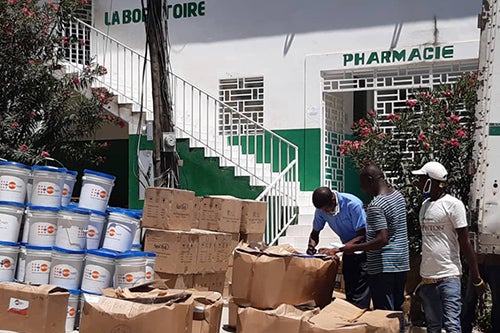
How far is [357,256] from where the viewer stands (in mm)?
6723

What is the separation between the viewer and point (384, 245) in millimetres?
6012

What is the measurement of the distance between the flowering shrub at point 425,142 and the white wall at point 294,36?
331 cm

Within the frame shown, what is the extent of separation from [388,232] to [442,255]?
52cm

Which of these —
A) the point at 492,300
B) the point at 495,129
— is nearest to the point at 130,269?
the point at 492,300

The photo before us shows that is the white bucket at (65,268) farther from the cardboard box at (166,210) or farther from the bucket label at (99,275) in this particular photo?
the cardboard box at (166,210)

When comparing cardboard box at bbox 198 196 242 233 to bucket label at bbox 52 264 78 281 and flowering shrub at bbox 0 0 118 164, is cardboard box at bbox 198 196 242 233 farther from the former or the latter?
flowering shrub at bbox 0 0 118 164

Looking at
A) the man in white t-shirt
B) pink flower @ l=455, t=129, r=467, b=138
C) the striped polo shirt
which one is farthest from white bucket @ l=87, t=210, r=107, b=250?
pink flower @ l=455, t=129, r=467, b=138

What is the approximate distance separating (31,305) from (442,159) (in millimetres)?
4314

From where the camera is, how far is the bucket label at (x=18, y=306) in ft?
22.8

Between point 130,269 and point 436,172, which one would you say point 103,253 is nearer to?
point 130,269

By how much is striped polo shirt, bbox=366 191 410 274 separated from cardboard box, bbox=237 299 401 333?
465mm

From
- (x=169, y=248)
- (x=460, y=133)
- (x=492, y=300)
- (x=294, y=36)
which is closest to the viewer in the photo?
(x=492, y=300)

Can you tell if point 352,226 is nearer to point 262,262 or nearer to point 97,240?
point 262,262

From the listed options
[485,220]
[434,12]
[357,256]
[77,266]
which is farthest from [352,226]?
[434,12]
